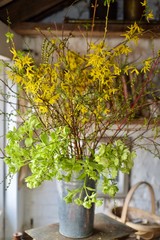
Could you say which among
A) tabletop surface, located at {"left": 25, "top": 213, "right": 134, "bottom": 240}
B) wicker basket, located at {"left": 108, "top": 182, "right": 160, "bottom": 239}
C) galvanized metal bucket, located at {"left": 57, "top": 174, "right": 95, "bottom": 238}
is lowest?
wicker basket, located at {"left": 108, "top": 182, "right": 160, "bottom": 239}

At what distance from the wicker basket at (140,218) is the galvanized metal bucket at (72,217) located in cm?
86

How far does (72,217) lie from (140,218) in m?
1.23

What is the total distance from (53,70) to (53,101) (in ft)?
0.38

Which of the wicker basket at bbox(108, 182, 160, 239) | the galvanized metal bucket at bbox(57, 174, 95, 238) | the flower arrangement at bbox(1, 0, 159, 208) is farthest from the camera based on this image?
the wicker basket at bbox(108, 182, 160, 239)

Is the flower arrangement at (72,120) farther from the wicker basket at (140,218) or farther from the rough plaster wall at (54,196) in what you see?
the rough plaster wall at (54,196)

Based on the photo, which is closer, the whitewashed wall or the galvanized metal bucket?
the galvanized metal bucket

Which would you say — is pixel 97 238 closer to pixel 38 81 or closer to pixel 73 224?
pixel 73 224

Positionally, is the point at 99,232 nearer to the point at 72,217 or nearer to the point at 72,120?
the point at 72,217

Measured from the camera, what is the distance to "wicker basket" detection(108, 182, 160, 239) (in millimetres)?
1951

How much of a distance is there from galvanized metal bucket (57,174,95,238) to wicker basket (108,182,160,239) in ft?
2.82

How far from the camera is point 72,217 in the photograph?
1142 mm

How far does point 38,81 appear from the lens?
105cm

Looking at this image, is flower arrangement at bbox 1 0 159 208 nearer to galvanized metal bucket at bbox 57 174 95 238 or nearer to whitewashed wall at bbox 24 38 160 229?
galvanized metal bucket at bbox 57 174 95 238

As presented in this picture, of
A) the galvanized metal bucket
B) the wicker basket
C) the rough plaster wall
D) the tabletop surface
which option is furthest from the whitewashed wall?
the galvanized metal bucket
